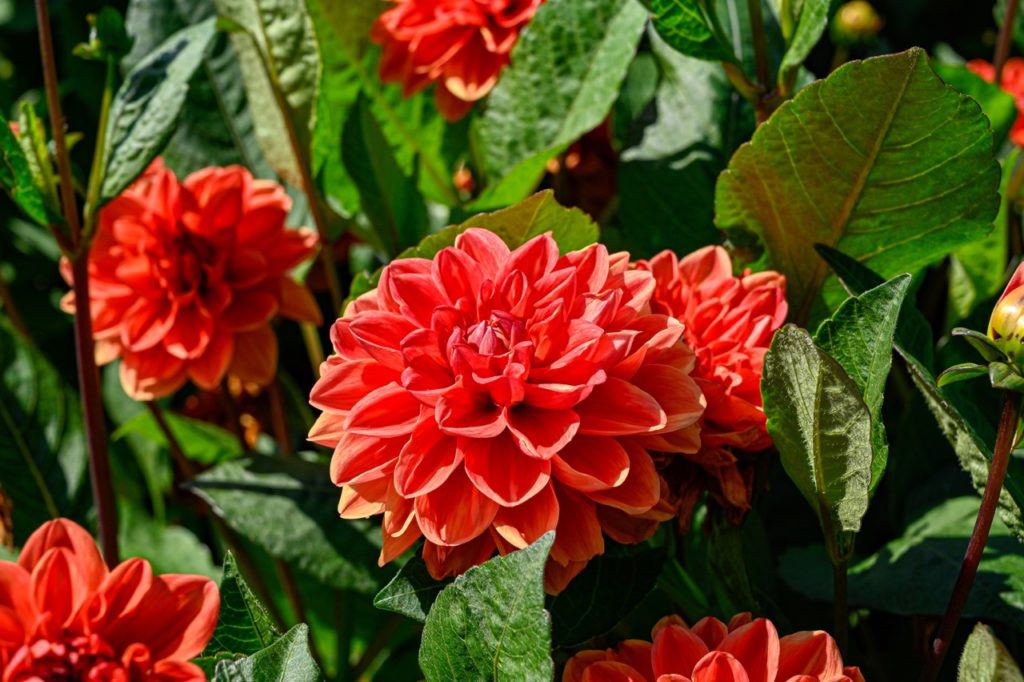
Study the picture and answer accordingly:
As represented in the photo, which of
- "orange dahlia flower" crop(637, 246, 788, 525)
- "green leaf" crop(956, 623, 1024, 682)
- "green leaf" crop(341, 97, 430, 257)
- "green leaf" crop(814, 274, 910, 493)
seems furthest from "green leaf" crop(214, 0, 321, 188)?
"green leaf" crop(956, 623, 1024, 682)

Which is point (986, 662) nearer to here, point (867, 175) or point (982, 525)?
→ point (982, 525)

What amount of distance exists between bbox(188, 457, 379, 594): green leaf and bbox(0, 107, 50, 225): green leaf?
229 mm

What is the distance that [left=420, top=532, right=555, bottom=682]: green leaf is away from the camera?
0.49 metres

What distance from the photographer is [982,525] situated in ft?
1.88

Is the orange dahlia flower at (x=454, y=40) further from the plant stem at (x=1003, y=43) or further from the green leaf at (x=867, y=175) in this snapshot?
the plant stem at (x=1003, y=43)

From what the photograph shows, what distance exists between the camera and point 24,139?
78 centimetres

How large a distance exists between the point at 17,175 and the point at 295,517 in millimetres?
287

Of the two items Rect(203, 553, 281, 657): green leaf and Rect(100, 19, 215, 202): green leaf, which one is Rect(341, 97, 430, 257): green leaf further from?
Rect(203, 553, 281, 657): green leaf

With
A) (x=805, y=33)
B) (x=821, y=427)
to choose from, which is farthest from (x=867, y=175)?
(x=821, y=427)

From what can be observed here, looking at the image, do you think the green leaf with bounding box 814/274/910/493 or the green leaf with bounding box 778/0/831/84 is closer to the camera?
the green leaf with bounding box 814/274/910/493

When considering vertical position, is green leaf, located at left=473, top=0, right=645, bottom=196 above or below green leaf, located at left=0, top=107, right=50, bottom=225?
below

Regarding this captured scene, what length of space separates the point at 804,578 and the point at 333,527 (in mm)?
317

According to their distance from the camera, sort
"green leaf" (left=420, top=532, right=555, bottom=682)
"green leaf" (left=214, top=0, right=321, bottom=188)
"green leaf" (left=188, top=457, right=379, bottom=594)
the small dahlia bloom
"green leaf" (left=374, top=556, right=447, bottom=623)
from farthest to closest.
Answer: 1. the small dahlia bloom
2. "green leaf" (left=214, top=0, right=321, bottom=188)
3. "green leaf" (left=188, top=457, right=379, bottom=594)
4. "green leaf" (left=374, top=556, right=447, bottom=623)
5. "green leaf" (left=420, top=532, right=555, bottom=682)

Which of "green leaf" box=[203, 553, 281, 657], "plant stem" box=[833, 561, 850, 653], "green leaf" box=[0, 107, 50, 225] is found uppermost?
"green leaf" box=[0, 107, 50, 225]
